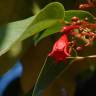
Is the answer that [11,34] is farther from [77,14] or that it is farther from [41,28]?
[77,14]

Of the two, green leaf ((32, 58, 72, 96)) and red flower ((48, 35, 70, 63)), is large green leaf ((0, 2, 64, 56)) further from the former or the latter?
green leaf ((32, 58, 72, 96))

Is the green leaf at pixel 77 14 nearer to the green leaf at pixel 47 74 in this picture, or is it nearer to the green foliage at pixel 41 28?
the green foliage at pixel 41 28

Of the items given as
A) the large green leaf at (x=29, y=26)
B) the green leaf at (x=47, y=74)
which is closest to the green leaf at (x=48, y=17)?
the large green leaf at (x=29, y=26)

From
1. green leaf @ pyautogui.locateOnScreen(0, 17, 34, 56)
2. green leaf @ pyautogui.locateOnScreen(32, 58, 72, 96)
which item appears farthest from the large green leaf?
green leaf @ pyautogui.locateOnScreen(32, 58, 72, 96)

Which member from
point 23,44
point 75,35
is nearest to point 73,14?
point 75,35

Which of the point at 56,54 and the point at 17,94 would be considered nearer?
the point at 56,54

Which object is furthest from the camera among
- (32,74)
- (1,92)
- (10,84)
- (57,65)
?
(10,84)

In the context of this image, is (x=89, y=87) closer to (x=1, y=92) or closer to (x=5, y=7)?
(x=1, y=92)
